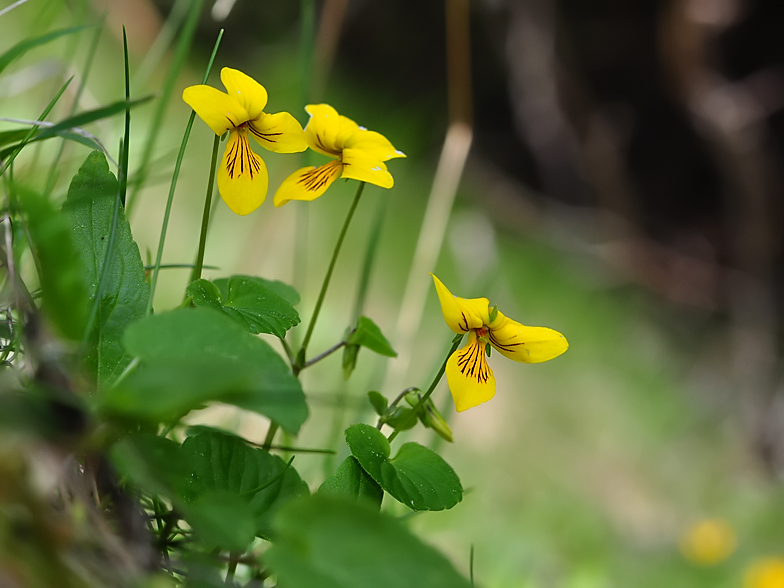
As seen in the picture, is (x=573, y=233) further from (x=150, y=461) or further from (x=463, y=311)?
(x=150, y=461)

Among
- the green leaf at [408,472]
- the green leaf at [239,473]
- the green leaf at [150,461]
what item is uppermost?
the green leaf at [408,472]

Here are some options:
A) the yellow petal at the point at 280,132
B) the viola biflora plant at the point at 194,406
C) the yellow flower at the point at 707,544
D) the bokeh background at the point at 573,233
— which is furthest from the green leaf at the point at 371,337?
the yellow flower at the point at 707,544

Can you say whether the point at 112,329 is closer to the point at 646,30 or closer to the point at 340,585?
the point at 340,585

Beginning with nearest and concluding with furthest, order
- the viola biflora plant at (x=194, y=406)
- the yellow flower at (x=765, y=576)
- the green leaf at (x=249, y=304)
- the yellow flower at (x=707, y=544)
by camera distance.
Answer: the viola biflora plant at (x=194, y=406), the green leaf at (x=249, y=304), the yellow flower at (x=765, y=576), the yellow flower at (x=707, y=544)

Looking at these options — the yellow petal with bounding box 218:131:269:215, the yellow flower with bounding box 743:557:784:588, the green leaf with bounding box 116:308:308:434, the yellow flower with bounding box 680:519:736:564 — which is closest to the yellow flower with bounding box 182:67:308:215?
the yellow petal with bounding box 218:131:269:215

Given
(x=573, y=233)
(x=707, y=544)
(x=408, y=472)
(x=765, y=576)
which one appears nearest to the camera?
(x=408, y=472)

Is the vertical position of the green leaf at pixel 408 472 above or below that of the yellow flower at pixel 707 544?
below

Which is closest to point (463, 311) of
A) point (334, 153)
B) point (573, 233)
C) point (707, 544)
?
point (334, 153)

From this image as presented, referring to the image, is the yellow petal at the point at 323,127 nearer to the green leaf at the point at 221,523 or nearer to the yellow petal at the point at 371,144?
the yellow petal at the point at 371,144

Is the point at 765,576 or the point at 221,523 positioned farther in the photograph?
the point at 765,576
